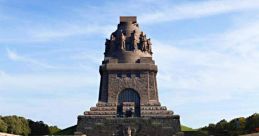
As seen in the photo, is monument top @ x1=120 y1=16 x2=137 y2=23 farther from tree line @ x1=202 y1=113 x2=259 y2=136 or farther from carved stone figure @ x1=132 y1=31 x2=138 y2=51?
tree line @ x1=202 y1=113 x2=259 y2=136

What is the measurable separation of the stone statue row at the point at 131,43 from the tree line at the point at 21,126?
59.3 feet

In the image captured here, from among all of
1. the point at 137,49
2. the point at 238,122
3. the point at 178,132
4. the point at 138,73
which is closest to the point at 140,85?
the point at 138,73

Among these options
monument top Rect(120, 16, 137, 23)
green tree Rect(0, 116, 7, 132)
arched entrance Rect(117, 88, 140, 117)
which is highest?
monument top Rect(120, 16, 137, 23)

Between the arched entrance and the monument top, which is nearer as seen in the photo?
the arched entrance

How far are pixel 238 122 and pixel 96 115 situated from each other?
78.6ft

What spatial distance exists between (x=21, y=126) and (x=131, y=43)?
859 inches

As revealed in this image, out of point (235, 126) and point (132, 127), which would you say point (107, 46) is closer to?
point (132, 127)

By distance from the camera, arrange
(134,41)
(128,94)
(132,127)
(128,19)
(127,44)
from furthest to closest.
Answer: (128,19) → (127,44) → (134,41) → (128,94) → (132,127)

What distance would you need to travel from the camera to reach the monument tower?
51219mm

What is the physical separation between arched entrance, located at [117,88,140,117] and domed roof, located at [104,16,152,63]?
470 centimetres

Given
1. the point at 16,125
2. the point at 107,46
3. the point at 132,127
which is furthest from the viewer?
the point at 16,125

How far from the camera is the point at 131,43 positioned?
202ft

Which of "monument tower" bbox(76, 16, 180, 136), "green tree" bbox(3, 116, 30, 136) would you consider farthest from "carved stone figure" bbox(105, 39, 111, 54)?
"green tree" bbox(3, 116, 30, 136)

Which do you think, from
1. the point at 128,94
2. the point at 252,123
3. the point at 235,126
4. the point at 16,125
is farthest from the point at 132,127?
the point at 16,125
